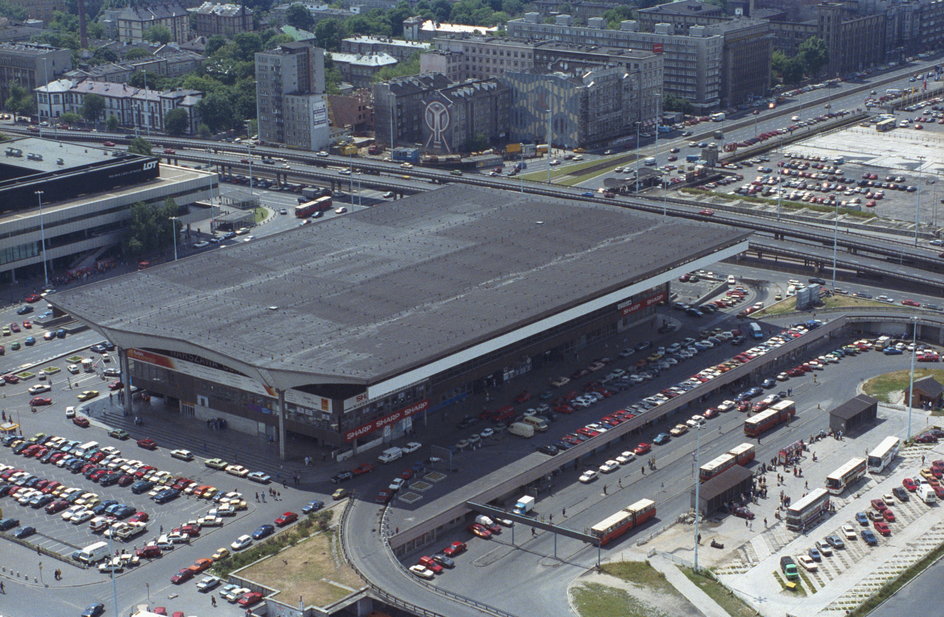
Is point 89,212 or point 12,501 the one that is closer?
point 12,501

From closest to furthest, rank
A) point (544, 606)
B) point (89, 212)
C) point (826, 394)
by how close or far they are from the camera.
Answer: point (544, 606), point (826, 394), point (89, 212)

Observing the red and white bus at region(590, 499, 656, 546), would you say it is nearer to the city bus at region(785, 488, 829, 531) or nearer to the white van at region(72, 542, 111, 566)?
the city bus at region(785, 488, 829, 531)

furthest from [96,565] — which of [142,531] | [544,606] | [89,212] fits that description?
[89,212]

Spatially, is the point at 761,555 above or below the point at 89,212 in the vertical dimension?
below

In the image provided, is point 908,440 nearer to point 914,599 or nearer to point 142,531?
point 914,599

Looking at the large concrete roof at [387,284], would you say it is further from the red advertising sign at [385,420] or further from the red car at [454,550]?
the red car at [454,550]

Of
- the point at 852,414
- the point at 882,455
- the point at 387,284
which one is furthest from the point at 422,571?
the point at 852,414
